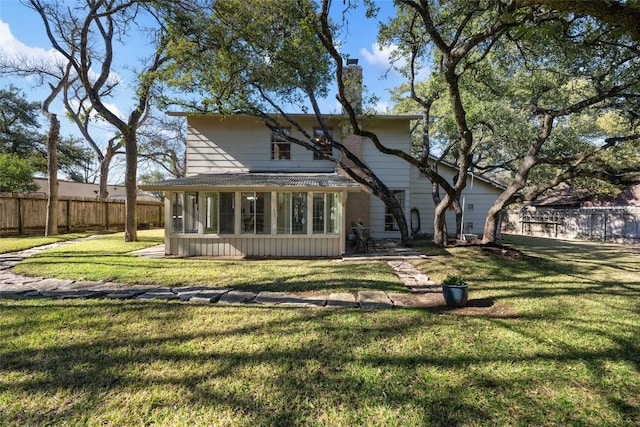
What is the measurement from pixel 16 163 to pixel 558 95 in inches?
1083

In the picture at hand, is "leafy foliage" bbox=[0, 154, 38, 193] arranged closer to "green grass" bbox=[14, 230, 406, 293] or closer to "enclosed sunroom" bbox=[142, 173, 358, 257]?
"green grass" bbox=[14, 230, 406, 293]

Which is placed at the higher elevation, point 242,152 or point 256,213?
point 242,152

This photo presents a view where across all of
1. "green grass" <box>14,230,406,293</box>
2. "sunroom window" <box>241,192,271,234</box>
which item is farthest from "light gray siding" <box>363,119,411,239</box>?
"sunroom window" <box>241,192,271,234</box>

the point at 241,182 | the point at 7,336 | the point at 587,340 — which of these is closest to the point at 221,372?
the point at 7,336

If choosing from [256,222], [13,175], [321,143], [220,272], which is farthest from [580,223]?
[13,175]

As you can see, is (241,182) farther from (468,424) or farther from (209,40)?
(468,424)

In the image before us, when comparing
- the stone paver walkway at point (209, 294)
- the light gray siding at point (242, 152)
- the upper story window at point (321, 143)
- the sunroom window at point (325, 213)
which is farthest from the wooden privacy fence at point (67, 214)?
the sunroom window at point (325, 213)

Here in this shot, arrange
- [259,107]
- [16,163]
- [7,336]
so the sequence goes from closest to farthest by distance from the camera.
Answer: [7,336] → [259,107] → [16,163]

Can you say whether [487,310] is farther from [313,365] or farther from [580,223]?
[580,223]

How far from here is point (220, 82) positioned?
9.65 m

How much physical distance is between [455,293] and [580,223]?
1757cm

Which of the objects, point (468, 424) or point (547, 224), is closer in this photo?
point (468, 424)

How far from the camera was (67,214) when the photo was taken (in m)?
15.2

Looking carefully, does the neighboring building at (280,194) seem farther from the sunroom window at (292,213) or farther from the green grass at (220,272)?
the green grass at (220,272)
